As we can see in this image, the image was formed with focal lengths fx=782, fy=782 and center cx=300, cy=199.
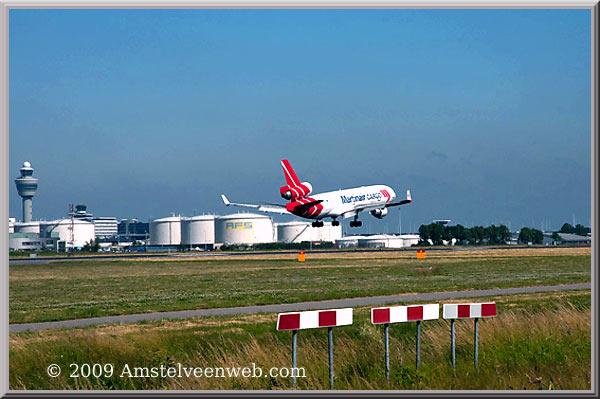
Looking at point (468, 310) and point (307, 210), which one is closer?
point (468, 310)

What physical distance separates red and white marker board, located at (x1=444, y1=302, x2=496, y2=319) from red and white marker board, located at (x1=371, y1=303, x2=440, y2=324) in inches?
20.3

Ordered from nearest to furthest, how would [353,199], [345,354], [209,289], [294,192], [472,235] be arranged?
[345,354]
[209,289]
[294,192]
[353,199]
[472,235]

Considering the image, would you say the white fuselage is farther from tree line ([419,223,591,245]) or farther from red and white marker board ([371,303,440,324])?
tree line ([419,223,591,245])

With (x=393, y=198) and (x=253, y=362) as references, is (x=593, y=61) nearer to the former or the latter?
(x=253, y=362)

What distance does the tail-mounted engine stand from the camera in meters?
77.9

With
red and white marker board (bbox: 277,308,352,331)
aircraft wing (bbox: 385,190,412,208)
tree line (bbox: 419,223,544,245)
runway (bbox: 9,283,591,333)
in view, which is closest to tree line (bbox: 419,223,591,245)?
tree line (bbox: 419,223,544,245)

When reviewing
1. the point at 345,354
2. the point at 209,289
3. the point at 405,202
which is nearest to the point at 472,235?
the point at 405,202

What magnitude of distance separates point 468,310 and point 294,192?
6156 cm

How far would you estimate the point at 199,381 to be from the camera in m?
14.9

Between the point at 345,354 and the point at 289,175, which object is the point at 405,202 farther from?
the point at 345,354

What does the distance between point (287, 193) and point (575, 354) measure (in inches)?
2401

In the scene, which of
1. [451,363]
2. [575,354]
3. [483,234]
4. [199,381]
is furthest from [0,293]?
[483,234]

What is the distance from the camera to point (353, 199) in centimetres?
8238

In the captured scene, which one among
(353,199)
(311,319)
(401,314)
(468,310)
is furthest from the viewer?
(353,199)
